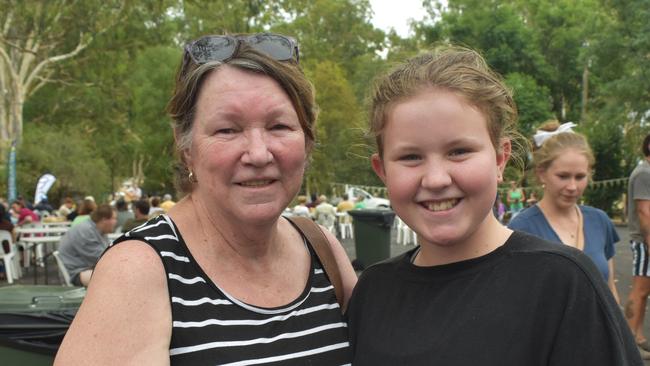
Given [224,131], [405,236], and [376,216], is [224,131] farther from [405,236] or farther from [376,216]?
[405,236]

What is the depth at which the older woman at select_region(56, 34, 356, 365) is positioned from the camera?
150 cm

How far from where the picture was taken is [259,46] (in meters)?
1.79

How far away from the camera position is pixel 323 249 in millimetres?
2086

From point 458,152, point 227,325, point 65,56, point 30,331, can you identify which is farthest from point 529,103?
point 227,325

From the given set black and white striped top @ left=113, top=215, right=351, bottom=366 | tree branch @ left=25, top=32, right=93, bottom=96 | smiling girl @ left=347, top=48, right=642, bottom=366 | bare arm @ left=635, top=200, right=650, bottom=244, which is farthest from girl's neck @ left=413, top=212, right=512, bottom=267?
tree branch @ left=25, top=32, right=93, bottom=96

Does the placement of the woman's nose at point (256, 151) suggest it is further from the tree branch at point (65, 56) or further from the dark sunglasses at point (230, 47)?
the tree branch at point (65, 56)

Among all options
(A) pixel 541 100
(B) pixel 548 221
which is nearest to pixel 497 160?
(B) pixel 548 221

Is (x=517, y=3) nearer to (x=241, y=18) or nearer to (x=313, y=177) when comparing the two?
(x=313, y=177)

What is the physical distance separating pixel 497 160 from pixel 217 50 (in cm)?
76

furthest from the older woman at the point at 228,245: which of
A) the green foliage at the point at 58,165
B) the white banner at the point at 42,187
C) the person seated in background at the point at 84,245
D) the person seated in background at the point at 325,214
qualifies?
the green foliage at the point at 58,165

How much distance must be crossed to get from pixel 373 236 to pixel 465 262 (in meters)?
8.33

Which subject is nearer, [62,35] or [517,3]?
[62,35]

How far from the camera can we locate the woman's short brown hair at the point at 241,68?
1.73 m

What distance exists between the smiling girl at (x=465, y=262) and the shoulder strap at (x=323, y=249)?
281mm
